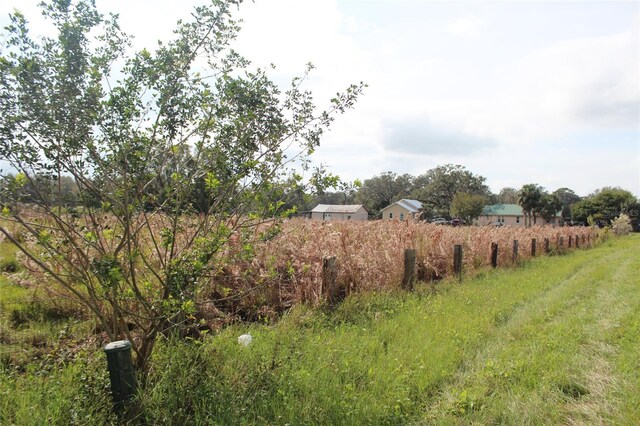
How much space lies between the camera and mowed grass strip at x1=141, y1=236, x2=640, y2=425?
303cm

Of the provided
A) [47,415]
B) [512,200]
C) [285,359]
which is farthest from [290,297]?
[512,200]

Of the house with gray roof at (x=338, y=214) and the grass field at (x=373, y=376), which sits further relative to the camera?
the house with gray roof at (x=338, y=214)

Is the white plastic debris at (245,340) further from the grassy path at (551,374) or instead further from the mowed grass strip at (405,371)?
the grassy path at (551,374)

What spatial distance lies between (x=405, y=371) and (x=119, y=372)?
2558mm

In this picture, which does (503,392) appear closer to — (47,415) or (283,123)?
(283,123)

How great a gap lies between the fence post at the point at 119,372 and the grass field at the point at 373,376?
12cm

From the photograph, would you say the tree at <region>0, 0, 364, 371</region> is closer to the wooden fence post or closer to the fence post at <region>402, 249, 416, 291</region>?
Answer: the fence post at <region>402, 249, 416, 291</region>

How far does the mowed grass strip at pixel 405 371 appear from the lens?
3025 millimetres

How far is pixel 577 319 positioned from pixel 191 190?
228 inches

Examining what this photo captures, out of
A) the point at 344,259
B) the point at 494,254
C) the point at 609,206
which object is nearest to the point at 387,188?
the point at 609,206

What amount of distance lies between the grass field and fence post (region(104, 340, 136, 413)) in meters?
0.12

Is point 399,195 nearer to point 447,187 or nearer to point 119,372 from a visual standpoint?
point 447,187

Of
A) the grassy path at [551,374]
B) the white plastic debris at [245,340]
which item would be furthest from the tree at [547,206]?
the white plastic debris at [245,340]

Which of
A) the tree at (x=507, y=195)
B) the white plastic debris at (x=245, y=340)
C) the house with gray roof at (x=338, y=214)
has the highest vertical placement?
the tree at (x=507, y=195)
